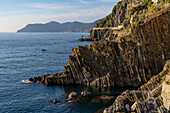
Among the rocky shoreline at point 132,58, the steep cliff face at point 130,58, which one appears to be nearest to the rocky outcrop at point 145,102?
the rocky shoreline at point 132,58

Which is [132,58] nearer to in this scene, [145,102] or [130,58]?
[130,58]

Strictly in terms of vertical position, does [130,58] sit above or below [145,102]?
above

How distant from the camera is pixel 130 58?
65500 millimetres

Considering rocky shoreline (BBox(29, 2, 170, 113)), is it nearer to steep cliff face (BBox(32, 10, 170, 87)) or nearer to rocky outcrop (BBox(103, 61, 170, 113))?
steep cliff face (BBox(32, 10, 170, 87))

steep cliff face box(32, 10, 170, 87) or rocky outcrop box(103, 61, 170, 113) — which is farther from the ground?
steep cliff face box(32, 10, 170, 87)

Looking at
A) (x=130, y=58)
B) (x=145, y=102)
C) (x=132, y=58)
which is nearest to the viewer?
(x=145, y=102)

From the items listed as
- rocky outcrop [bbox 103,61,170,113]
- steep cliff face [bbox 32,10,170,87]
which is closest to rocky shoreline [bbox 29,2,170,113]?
steep cliff face [bbox 32,10,170,87]

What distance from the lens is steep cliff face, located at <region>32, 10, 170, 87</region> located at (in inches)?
2522

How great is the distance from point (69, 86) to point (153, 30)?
41.6 metres

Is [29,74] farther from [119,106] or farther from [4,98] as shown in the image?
[119,106]

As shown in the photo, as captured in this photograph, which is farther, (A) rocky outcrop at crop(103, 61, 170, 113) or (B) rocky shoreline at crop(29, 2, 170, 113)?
(B) rocky shoreline at crop(29, 2, 170, 113)

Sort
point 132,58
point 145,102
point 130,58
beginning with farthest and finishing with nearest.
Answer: point 130,58
point 132,58
point 145,102

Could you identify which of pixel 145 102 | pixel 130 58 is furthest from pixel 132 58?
pixel 145 102

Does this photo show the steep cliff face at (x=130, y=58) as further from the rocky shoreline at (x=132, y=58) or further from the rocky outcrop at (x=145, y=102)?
the rocky outcrop at (x=145, y=102)
